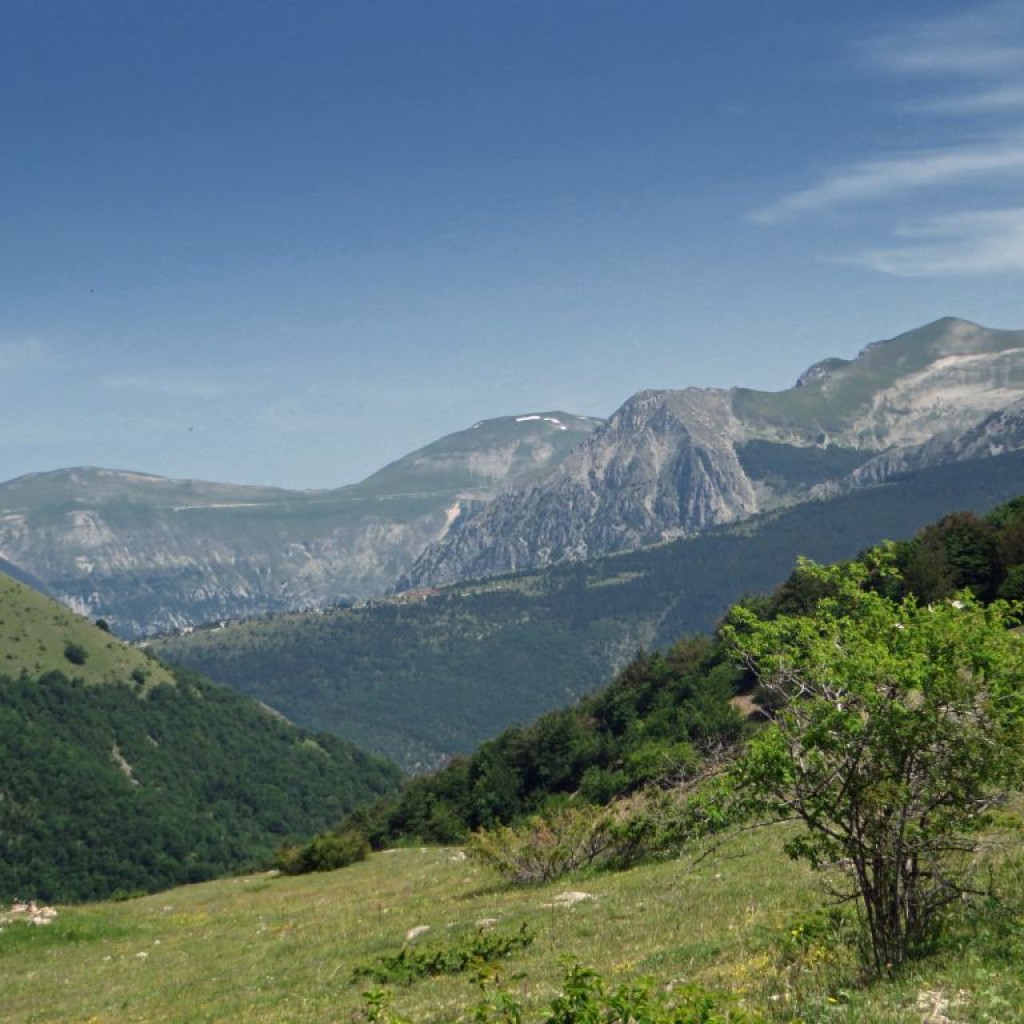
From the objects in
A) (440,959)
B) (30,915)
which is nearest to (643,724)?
(30,915)

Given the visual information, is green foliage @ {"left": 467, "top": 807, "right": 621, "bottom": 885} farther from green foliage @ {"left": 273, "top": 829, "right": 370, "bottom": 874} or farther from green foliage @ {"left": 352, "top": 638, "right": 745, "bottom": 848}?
green foliage @ {"left": 273, "top": 829, "right": 370, "bottom": 874}

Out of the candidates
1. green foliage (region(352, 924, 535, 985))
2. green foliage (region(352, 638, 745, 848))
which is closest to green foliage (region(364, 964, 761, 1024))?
green foliage (region(352, 924, 535, 985))

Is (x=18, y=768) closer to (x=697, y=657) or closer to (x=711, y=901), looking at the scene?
(x=697, y=657)

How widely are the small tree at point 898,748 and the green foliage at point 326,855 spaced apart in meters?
56.8

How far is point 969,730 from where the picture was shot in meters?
15.1

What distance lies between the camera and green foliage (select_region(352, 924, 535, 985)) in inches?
970

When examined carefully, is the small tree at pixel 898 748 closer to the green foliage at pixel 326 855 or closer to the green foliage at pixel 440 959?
the green foliage at pixel 440 959

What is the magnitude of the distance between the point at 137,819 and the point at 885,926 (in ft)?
662

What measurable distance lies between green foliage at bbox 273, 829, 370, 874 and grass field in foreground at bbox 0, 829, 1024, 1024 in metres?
16.0

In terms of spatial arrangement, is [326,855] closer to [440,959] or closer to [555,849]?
[555,849]

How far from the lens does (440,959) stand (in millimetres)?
25156

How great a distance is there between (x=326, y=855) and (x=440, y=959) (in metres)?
46.7

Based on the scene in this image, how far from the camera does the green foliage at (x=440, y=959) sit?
24.6 m

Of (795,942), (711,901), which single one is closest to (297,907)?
(711,901)
